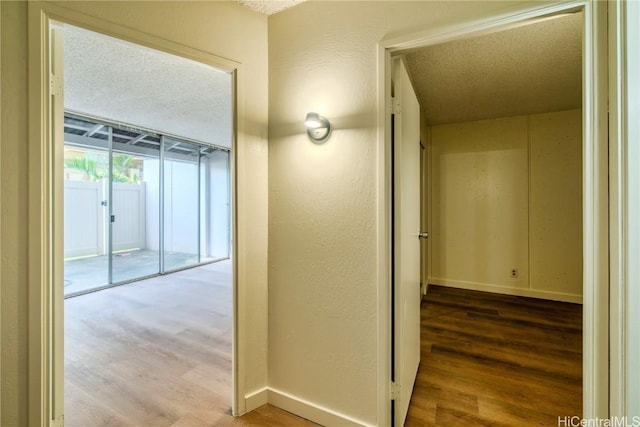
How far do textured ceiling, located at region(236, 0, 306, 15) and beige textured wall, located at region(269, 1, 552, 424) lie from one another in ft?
0.12

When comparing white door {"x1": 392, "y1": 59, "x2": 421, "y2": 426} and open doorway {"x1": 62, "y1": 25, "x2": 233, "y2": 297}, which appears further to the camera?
open doorway {"x1": 62, "y1": 25, "x2": 233, "y2": 297}

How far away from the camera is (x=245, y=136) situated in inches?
68.1

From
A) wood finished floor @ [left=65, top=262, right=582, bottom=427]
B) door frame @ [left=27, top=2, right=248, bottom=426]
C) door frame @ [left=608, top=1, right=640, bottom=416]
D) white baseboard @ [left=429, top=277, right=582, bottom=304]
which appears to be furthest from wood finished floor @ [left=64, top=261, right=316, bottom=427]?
white baseboard @ [left=429, top=277, right=582, bottom=304]

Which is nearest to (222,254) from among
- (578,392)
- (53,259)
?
(53,259)

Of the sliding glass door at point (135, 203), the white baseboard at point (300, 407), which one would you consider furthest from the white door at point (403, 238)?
the sliding glass door at point (135, 203)

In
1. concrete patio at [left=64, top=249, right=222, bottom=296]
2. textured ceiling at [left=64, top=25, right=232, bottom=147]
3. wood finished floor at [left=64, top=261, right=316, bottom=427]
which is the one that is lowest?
wood finished floor at [left=64, top=261, right=316, bottom=427]

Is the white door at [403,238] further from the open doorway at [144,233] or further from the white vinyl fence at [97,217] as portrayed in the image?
the white vinyl fence at [97,217]

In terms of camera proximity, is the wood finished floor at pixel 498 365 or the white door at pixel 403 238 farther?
the wood finished floor at pixel 498 365

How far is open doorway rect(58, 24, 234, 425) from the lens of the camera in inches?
79.3

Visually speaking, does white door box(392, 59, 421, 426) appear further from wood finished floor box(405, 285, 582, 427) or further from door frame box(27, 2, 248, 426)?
door frame box(27, 2, 248, 426)

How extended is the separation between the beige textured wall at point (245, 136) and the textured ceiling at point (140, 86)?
0.66ft

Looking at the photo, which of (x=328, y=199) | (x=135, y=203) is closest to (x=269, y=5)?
(x=328, y=199)

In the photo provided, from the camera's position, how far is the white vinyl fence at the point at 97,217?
4023 millimetres

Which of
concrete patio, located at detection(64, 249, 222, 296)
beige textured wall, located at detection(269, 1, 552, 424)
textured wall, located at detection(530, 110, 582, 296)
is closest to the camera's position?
beige textured wall, located at detection(269, 1, 552, 424)
